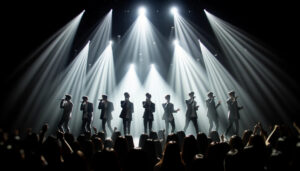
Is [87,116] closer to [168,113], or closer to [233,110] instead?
[168,113]

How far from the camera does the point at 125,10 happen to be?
13344mm

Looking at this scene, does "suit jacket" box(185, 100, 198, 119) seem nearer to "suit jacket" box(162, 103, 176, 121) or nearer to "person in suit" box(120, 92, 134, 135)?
"suit jacket" box(162, 103, 176, 121)

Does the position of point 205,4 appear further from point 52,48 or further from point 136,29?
point 52,48

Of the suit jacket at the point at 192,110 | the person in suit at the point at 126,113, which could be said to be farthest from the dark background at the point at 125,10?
the person in suit at the point at 126,113

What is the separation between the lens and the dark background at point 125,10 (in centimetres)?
924

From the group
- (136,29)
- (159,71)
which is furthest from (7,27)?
(159,71)

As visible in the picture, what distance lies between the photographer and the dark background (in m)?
9.24

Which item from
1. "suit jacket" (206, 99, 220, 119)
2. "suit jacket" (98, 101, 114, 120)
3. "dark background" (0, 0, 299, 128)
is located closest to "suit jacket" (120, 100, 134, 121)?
"suit jacket" (98, 101, 114, 120)

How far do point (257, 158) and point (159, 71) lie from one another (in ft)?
54.6

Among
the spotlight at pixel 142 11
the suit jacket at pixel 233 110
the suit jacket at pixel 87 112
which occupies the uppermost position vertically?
the spotlight at pixel 142 11

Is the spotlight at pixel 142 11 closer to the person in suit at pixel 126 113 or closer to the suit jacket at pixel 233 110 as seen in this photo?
the person in suit at pixel 126 113

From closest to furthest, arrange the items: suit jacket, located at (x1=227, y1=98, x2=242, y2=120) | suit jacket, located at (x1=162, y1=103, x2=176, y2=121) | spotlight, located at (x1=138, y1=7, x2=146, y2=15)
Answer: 1. suit jacket, located at (x1=227, y1=98, x2=242, y2=120)
2. suit jacket, located at (x1=162, y1=103, x2=176, y2=121)
3. spotlight, located at (x1=138, y1=7, x2=146, y2=15)

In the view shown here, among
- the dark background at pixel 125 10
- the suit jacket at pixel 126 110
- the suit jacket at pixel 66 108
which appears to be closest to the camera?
the suit jacket at pixel 126 110

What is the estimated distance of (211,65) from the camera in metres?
15.8
